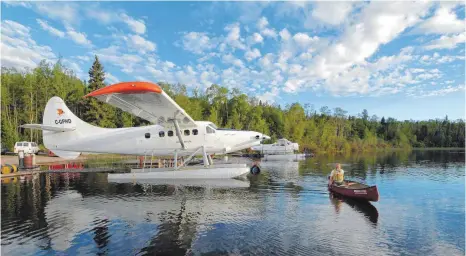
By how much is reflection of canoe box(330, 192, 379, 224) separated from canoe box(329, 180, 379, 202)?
0.16 metres


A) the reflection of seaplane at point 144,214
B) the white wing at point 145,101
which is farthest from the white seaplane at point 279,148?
the reflection of seaplane at point 144,214

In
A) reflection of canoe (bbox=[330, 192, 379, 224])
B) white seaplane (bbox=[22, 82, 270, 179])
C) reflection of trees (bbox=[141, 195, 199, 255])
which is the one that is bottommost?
reflection of canoe (bbox=[330, 192, 379, 224])

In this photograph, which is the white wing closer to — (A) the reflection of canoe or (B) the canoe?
(B) the canoe

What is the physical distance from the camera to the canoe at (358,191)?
9.89 m

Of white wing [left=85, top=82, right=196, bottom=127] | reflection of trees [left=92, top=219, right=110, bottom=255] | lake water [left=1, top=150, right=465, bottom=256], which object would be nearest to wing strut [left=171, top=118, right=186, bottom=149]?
white wing [left=85, top=82, right=196, bottom=127]

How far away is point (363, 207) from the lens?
9.56m

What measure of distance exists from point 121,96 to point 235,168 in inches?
291

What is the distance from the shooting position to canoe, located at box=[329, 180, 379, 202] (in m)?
9.89

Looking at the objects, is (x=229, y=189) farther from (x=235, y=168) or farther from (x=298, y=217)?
(x=298, y=217)

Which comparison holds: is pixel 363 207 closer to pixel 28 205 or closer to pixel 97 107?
pixel 28 205

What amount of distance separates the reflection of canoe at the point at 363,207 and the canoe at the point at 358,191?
0.54ft

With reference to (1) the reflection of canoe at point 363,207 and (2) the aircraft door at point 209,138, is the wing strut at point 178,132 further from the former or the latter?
(1) the reflection of canoe at point 363,207

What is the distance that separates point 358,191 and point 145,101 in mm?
9300

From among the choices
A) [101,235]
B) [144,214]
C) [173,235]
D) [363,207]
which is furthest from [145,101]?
[363,207]
